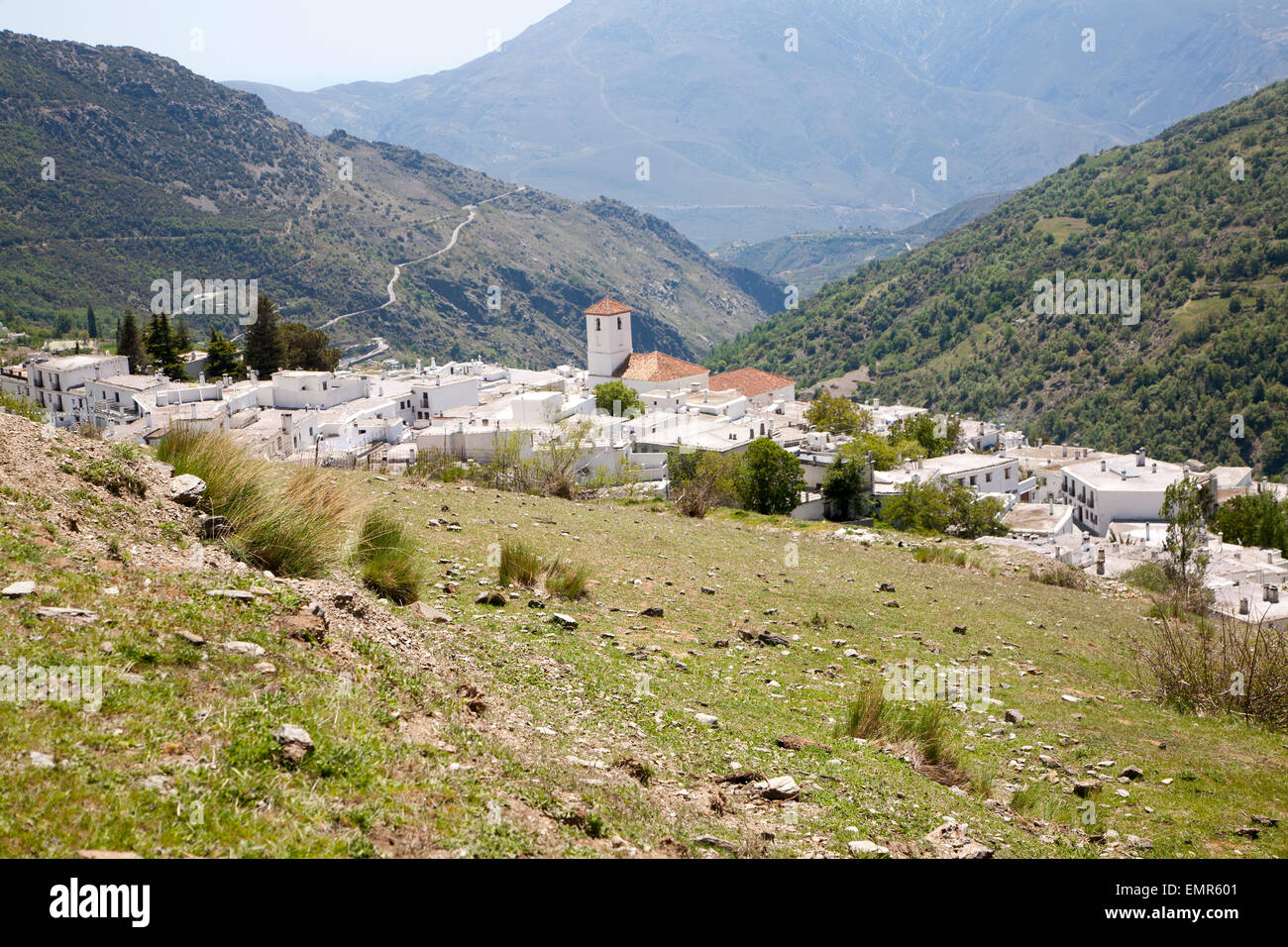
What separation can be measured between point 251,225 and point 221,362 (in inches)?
2586

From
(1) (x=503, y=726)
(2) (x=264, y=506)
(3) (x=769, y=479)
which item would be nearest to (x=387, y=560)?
(2) (x=264, y=506)

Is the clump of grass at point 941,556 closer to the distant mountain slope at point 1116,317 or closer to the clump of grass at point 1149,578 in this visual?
the clump of grass at point 1149,578

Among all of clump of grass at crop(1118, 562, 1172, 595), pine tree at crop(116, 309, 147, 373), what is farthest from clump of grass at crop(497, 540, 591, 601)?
pine tree at crop(116, 309, 147, 373)

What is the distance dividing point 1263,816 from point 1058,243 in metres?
107

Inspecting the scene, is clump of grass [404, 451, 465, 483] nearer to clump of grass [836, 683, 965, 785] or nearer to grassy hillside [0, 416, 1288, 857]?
grassy hillside [0, 416, 1288, 857]

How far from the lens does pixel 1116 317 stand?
280 ft

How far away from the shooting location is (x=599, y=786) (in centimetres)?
462

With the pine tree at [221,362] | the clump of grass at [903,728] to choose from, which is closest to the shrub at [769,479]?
the clump of grass at [903,728]

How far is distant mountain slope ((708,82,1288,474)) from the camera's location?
70.7 metres

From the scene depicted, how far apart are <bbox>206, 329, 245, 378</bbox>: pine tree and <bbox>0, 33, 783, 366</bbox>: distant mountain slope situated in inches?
1511

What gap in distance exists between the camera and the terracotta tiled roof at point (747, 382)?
6165 cm

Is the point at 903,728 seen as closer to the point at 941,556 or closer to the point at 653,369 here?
the point at 941,556

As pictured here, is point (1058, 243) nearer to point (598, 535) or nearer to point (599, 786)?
point (598, 535)
